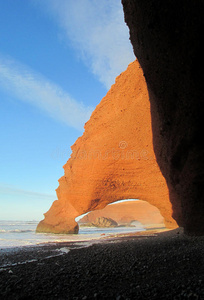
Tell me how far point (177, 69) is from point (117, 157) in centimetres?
799

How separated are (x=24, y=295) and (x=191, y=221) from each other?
14.2 feet

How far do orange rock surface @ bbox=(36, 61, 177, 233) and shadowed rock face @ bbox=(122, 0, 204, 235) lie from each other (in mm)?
5390

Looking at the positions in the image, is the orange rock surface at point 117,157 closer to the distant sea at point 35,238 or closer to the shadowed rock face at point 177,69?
the distant sea at point 35,238

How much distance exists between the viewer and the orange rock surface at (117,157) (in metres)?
9.78

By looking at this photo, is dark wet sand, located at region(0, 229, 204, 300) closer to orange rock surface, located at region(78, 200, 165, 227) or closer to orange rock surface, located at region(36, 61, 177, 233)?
orange rock surface, located at region(36, 61, 177, 233)

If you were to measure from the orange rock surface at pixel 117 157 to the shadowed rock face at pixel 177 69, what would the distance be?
5390 millimetres

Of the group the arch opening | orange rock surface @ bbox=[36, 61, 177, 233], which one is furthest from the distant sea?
the arch opening

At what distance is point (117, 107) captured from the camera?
34.3ft

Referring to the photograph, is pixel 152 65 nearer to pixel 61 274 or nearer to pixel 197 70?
pixel 197 70

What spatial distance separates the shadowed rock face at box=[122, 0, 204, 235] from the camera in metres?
2.77

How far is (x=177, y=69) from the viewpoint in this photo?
10.2 ft

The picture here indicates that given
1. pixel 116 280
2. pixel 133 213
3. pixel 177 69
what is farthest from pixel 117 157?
pixel 133 213

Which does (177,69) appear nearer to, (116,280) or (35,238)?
(116,280)

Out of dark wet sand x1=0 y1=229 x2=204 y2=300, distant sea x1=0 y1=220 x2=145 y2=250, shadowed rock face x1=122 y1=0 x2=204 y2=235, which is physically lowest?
dark wet sand x1=0 y1=229 x2=204 y2=300
